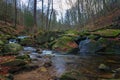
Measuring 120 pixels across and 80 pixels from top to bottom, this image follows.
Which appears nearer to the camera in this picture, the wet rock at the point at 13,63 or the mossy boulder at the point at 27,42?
the wet rock at the point at 13,63

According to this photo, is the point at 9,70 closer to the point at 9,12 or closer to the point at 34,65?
the point at 34,65

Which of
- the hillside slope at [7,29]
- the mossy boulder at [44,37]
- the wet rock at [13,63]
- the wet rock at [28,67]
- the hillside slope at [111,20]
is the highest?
the hillside slope at [111,20]

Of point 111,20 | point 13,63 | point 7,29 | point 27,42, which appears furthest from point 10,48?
point 111,20

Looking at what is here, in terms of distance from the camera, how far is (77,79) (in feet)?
29.3

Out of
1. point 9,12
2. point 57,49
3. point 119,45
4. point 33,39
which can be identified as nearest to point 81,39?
point 57,49

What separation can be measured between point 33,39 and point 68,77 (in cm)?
1747

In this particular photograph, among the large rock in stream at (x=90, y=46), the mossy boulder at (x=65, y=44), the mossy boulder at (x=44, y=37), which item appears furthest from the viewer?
the mossy boulder at (x=44, y=37)

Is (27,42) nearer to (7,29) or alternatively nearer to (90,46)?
(90,46)

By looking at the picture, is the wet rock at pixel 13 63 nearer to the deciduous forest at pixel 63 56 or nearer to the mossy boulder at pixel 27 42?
the deciduous forest at pixel 63 56

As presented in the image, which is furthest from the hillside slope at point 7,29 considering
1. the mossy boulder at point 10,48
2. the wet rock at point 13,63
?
the wet rock at point 13,63

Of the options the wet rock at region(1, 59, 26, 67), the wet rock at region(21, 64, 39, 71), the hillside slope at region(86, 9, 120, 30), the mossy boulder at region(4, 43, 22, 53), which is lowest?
the wet rock at region(21, 64, 39, 71)

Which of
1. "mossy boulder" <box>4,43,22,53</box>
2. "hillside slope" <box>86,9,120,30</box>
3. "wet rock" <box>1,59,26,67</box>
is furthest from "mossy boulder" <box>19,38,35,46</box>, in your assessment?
"wet rock" <box>1,59,26,67</box>

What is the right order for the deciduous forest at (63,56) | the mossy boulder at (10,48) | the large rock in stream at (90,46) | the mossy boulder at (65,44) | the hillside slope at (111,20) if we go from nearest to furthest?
the deciduous forest at (63,56)
the mossy boulder at (10,48)
the large rock in stream at (90,46)
the mossy boulder at (65,44)
the hillside slope at (111,20)

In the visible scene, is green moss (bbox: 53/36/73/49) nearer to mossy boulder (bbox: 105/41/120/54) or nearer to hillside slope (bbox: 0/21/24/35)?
mossy boulder (bbox: 105/41/120/54)
